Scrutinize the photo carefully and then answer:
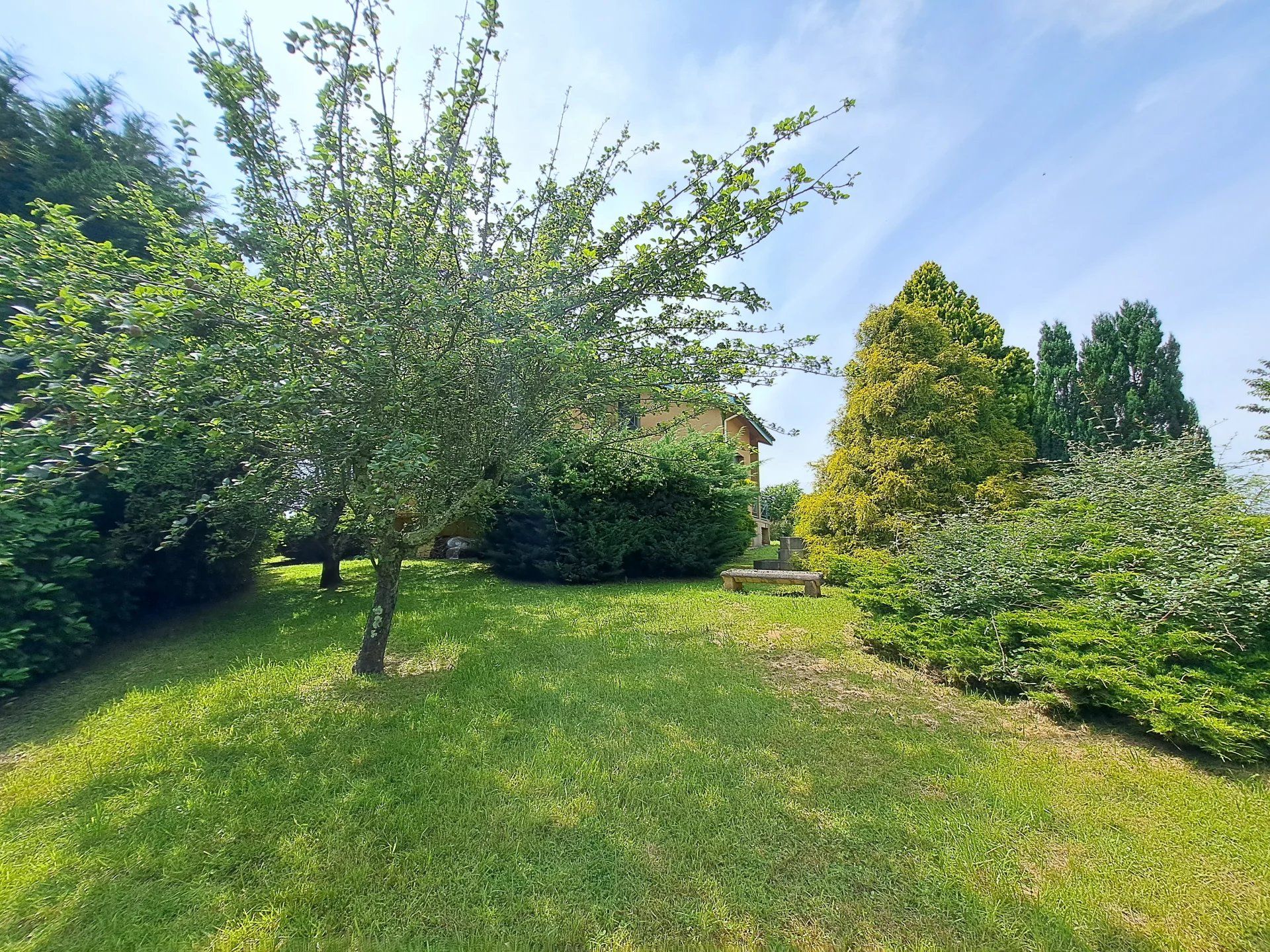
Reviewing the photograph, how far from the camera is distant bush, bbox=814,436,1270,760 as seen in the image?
3.16 m

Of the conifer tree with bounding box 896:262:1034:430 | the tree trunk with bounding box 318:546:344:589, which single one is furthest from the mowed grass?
the conifer tree with bounding box 896:262:1034:430

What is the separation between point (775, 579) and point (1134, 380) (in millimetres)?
12421

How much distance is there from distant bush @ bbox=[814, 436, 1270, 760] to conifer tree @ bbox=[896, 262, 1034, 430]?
5.81 meters

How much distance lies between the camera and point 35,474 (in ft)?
9.41

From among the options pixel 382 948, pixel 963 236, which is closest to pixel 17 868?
pixel 382 948

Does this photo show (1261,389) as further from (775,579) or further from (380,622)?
(380,622)

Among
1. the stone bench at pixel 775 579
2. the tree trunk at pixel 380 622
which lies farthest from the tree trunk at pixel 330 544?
the stone bench at pixel 775 579

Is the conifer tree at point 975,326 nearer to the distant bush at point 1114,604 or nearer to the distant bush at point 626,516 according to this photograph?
the distant bush at point 1114,604

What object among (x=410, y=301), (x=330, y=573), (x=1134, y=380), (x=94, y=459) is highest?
(x=1134, y=380)

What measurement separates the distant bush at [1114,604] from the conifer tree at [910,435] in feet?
9.09

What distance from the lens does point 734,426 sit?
17.8 m

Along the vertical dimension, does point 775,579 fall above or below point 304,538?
below

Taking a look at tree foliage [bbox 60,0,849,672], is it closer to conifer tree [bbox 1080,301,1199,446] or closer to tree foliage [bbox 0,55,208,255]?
tree foliage [bbox 0,55,208,255]

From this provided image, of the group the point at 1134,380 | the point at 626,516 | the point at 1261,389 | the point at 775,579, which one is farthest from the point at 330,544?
the point at 1134,380
